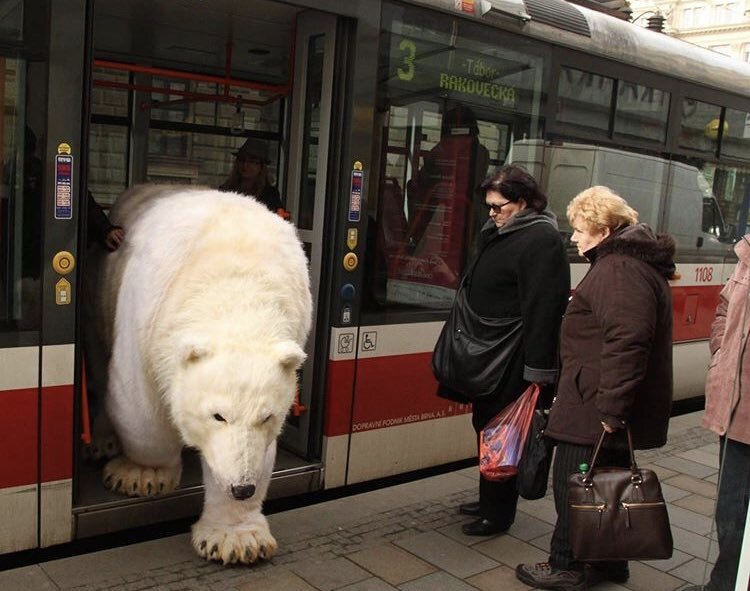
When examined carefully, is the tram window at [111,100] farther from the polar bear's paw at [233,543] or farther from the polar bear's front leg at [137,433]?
the polar bear's paw at [233,543]

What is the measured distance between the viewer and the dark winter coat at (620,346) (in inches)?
135

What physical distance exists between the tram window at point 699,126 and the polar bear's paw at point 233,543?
4.87 meters

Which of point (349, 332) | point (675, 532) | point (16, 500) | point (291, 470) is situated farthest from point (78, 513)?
point (675, 532)

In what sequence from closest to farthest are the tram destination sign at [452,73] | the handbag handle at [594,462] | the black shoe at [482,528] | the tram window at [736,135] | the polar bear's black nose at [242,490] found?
the polar bear's black nose at [242,490] < the handbag handle at [594,462] < the black shoe at [482,528] < the tram destination sign at [452,73] < the tram window at [736,135]

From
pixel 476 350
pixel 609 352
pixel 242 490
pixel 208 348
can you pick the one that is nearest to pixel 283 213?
pixel 476 350

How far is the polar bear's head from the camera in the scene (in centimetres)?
334

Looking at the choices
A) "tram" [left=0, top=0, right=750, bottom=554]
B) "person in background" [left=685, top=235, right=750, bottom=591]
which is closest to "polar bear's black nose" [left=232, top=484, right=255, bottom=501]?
"tram" [left=0, top=0, right=750, bottom=554]

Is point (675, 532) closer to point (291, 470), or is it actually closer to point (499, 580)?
point (499, 580)

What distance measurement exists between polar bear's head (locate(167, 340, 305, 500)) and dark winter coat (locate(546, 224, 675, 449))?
127cm

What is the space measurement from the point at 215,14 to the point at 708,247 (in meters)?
4.96

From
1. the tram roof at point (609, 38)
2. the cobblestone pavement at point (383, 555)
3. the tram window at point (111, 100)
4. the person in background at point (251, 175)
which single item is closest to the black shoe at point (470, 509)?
the cobblestone pavement at point (383, 555)

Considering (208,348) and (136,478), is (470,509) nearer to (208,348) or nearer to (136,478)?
(136,478)

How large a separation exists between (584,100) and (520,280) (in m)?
2.35

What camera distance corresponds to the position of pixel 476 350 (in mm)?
4168
